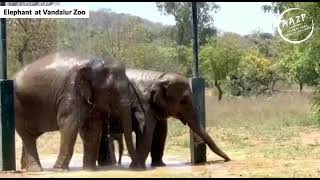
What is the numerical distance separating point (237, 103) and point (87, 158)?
73.4ft

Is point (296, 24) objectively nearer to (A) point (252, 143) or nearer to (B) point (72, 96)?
(A) point (252, 143)

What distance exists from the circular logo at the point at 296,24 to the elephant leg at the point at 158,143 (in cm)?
614

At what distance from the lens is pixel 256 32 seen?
90312 millimetres

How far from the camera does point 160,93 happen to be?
12.8m

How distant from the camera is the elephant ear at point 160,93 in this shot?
41.8ft

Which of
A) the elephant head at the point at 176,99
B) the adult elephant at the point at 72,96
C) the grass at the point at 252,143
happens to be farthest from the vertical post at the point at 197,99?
the adult elephant at the point at 72,96

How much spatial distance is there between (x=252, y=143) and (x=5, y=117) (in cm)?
860

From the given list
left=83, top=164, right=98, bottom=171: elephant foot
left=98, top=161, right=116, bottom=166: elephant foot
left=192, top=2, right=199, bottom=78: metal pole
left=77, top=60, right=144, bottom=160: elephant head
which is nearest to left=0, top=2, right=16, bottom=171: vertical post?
left=83, top=164, right=98, bottom=171: elephant foot

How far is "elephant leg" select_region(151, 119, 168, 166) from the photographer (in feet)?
43.1

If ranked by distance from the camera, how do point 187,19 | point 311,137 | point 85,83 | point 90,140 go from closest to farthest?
1. point 85,83
2. point 90,140
3. point 311,137
4. point 187,19

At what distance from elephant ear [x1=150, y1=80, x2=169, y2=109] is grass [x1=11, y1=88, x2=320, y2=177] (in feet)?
4.87

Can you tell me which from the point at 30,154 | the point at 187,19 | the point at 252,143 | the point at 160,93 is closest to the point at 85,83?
the point at 30,154

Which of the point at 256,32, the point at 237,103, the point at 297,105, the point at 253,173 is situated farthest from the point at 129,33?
the point at 256,32

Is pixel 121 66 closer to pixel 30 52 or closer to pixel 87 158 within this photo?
pixel 87 158
